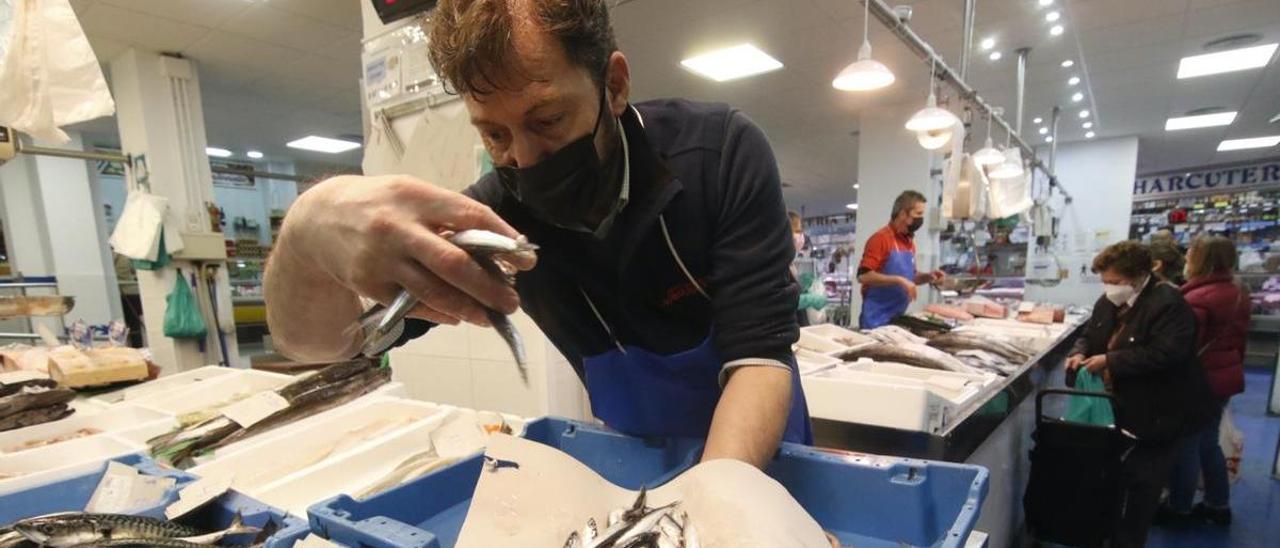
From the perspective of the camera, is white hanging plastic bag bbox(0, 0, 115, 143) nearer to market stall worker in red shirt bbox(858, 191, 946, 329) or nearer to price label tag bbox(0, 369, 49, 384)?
price label tag bbox(0, 369, 49, 384)

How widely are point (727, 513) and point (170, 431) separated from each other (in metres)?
2.09

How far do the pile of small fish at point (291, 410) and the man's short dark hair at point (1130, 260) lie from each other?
4.15 m

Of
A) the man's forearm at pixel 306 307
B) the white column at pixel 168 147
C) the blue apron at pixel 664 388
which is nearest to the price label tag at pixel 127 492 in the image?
the man's forearm at pixel 306 307

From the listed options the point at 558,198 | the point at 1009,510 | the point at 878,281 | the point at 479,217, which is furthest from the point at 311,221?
the point at 878,281

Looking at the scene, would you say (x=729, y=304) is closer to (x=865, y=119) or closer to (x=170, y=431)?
(x=170, y=431)

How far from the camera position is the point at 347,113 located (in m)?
8.13

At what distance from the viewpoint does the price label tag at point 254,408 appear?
1856 mm

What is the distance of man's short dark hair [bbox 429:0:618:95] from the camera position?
0.85 meters

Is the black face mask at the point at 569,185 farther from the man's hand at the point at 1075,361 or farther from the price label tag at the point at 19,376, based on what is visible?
the man's hand at the point at 1075,361

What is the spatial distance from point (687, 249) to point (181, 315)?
6134 millimetres

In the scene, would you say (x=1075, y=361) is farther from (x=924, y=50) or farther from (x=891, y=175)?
(x=891, y=175)

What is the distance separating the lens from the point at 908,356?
2.77 m

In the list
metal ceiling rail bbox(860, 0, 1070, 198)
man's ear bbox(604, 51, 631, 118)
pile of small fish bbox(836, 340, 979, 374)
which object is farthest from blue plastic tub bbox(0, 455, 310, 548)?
metal ceiling rail bbox(860, 0, 1070, 198)

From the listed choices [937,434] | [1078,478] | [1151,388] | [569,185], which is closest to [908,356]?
[937,434]
